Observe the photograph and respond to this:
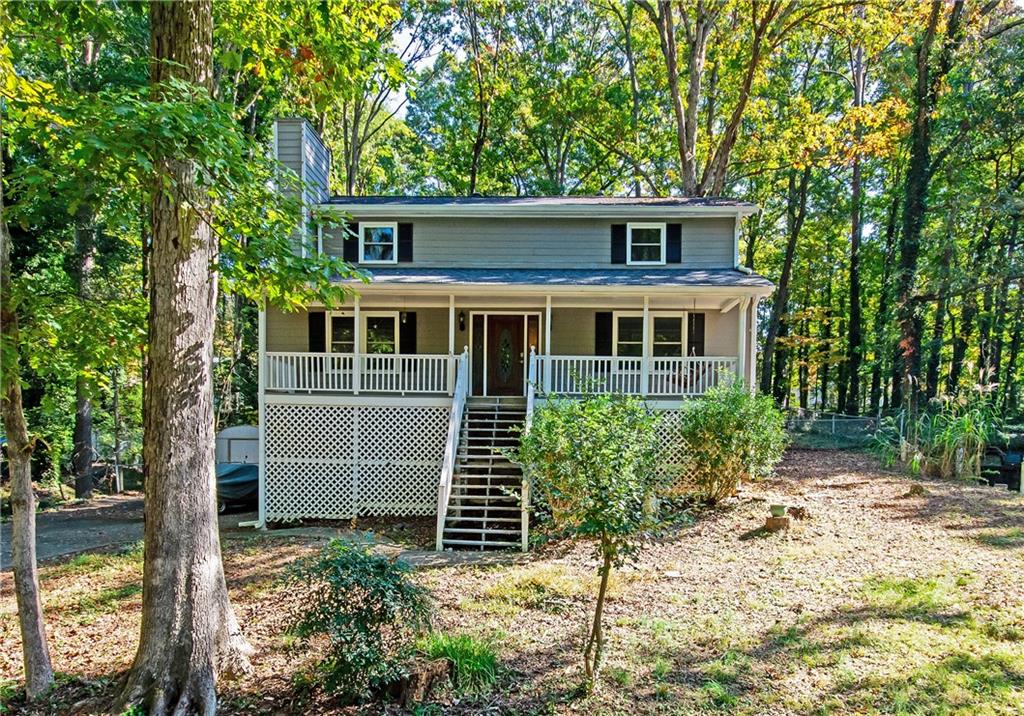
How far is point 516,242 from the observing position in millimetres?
13680

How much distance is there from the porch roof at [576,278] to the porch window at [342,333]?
141 centimetres

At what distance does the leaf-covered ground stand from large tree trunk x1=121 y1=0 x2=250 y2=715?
538 millimetres

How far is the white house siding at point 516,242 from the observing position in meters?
13.6

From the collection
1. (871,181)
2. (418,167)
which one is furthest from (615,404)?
(871,181)

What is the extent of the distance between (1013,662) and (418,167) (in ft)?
90.4

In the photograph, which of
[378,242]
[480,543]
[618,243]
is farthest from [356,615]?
[618,243]

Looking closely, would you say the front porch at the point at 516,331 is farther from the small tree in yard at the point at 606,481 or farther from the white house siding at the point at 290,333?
the small tree in yard at the point at 606,481

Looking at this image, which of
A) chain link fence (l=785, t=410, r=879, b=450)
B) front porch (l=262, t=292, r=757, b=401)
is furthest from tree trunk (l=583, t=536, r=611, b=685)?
chain link fence (l=785, t=410, r=879, b=450)

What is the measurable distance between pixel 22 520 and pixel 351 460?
6.72m

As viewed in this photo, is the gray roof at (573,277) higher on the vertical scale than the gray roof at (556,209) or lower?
lower

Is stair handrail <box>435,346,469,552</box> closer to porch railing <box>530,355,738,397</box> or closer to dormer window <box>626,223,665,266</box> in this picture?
porch railing <box>530,355,738,397</box>

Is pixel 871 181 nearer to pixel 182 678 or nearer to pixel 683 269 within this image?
pixel 683 269

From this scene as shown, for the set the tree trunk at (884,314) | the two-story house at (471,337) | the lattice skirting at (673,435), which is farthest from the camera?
the tree trunk at (884,314)

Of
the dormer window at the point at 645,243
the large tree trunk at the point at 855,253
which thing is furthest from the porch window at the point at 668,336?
the large tree trunk at the point at 855,253
